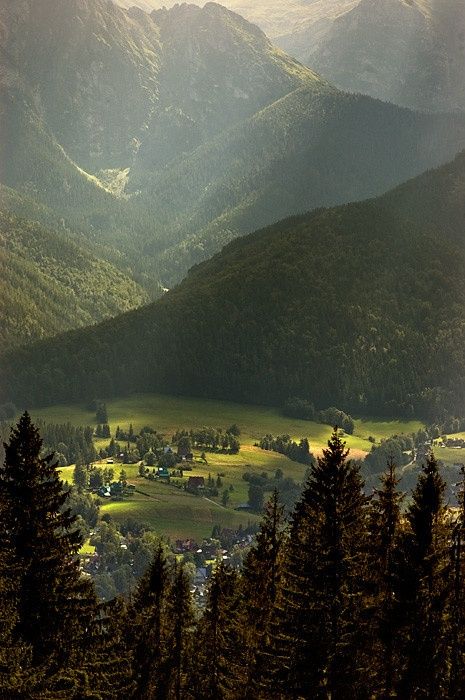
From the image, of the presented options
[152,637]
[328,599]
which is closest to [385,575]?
[328,599]

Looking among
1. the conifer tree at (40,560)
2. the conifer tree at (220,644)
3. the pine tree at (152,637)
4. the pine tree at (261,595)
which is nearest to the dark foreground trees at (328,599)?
the conifer tree at (40,560)

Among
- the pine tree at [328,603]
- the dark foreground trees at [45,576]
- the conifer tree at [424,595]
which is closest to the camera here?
the dark foreground trees at [45,576]

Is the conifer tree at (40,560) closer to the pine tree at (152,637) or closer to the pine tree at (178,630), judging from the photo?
the pine tree at (152,637)

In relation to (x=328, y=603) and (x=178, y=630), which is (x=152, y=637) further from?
(x=328, y=603)

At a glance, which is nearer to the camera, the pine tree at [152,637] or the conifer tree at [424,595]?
the conifer tree at [424,595]

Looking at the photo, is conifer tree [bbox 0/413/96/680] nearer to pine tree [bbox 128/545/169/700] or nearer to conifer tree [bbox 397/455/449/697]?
conifer tree [bbox 397/455/449/697]

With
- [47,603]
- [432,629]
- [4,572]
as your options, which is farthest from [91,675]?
[432,629]
